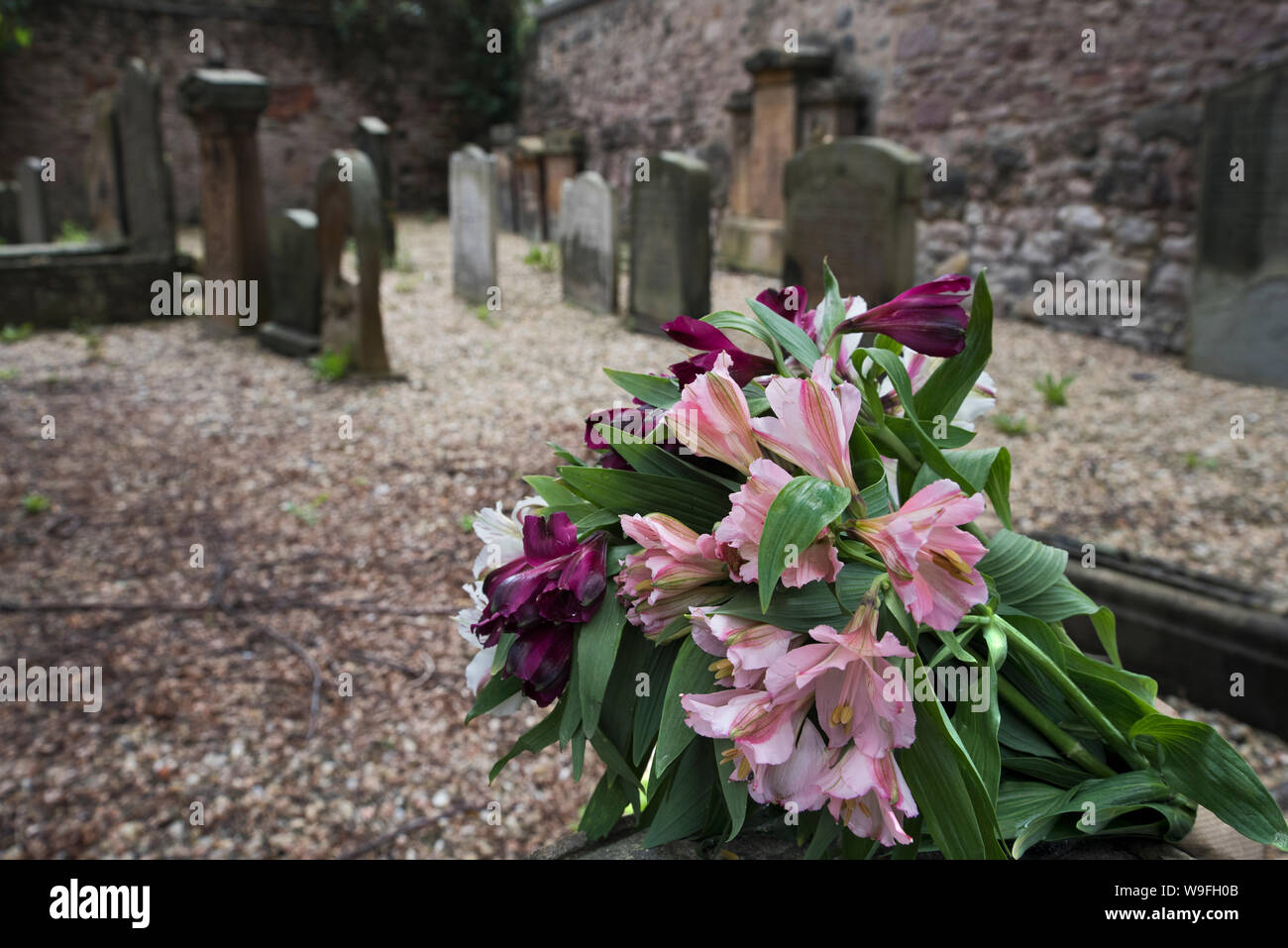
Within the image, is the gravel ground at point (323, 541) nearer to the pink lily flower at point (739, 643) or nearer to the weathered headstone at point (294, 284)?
the weathered headstone at point (294, 284)

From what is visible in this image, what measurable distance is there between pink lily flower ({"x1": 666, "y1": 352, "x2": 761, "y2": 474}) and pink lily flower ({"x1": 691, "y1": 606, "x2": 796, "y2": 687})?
132 millimetres

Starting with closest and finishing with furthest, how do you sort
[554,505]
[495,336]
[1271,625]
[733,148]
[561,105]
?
1. [554,505]
2. [1271,625]
3. [495,336]
4. [733,148]
5. [561,105]

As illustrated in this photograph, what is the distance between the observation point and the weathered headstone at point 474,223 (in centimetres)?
791

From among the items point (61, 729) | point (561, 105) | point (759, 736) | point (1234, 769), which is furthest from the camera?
point (561, 105)

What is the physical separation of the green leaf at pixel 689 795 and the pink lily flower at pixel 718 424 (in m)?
0.26

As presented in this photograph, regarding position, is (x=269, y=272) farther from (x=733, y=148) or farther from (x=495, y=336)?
(x=733, y=148)

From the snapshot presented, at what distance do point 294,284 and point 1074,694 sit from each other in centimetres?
683

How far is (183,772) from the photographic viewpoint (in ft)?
8.30

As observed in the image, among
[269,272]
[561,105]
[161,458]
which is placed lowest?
[161,458]

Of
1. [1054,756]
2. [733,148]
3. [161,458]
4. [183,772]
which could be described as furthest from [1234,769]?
[733,148]

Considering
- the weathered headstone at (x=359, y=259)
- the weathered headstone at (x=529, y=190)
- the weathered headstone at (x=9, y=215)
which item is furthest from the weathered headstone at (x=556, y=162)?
the weathered headstone at (x=9, y=215)

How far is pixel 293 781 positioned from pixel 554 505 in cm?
196
